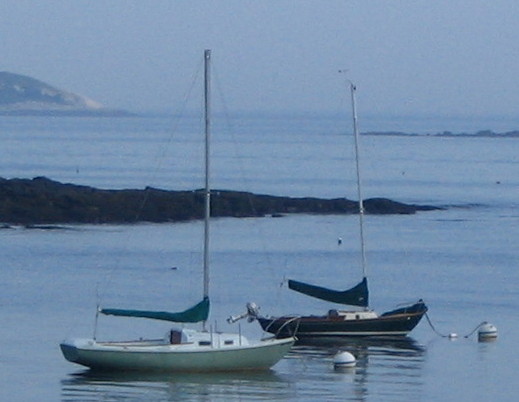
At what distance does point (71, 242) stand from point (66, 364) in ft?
64.5

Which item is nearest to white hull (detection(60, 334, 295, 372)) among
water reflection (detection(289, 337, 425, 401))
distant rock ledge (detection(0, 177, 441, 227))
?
water reflection (detection(289, 337, 425, 401))

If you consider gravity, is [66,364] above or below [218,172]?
below

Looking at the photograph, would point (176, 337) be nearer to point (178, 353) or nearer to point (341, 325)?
point (178, 353)

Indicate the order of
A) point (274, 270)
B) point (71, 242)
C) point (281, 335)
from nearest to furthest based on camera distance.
→ point (281, 335), point (274, 270), point (71, 242)

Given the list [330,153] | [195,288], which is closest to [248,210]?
[195,288]

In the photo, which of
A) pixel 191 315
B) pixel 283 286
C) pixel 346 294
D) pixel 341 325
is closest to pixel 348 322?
pixel 341 325

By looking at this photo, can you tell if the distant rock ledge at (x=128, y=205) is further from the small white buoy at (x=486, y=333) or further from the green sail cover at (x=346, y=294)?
the small white buoy at (x=486, y=333)

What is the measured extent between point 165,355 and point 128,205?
30249 mm

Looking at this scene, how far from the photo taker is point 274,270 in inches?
1449

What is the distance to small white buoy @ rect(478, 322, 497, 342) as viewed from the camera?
25625 millimetres

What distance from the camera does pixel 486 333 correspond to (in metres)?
25.7

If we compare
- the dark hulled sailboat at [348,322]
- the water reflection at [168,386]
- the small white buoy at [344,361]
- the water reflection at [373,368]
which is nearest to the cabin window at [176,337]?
the water reflection at [168,386]

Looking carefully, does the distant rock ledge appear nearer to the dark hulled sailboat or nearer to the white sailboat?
the dark hulled sailboat

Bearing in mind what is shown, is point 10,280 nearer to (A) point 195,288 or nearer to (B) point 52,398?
(A) point 195,288
